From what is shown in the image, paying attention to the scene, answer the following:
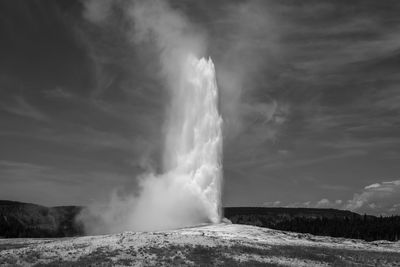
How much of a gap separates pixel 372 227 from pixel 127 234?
12750 cm

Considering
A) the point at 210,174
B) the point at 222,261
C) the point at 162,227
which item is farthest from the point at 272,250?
the point at 162,227

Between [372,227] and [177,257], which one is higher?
[372,227]

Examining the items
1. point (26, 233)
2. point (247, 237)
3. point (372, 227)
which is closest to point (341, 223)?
point (372, 227)

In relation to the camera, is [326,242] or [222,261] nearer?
[222,261]

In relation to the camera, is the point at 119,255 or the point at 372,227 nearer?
the point at 119,255

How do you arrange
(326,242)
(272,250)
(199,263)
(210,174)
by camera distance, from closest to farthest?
(199,263)
(272,250)
(326,242)
(210,174)

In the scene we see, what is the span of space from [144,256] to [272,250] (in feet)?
43.7

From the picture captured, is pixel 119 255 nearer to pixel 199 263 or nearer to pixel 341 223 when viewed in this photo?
pixel 199 263

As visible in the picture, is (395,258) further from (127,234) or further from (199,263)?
(127,234)

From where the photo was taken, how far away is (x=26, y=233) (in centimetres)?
14738

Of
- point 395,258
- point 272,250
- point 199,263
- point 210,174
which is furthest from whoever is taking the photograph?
point 210,174

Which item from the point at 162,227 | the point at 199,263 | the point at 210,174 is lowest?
the point at 199,263

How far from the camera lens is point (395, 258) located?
154 ft

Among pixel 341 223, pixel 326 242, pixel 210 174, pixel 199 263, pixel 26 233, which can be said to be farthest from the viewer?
pixel 341 223
